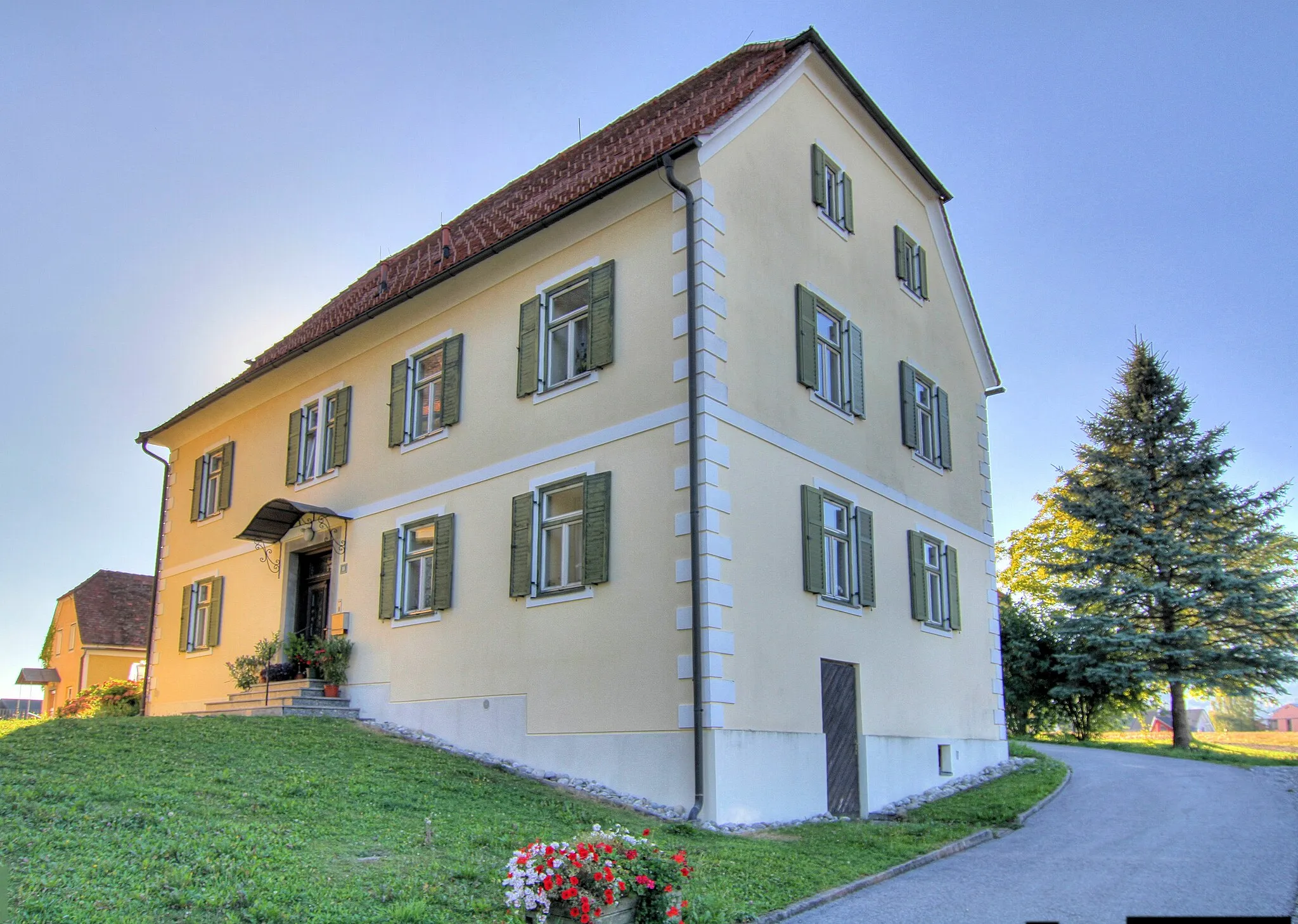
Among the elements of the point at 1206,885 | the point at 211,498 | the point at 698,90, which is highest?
the point at 698,90

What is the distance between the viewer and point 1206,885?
338 inches

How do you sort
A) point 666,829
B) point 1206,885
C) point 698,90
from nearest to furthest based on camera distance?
point 1206,885 < point 666,829 < point 698,90

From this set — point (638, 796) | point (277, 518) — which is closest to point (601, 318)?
point (638, 796)

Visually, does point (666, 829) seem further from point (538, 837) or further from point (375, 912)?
point (375, 912)

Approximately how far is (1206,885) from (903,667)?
655 cm

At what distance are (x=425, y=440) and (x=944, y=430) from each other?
26.9 feet

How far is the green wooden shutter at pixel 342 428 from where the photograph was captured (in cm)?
1756

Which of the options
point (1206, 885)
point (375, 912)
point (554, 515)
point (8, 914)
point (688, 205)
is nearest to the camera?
point (8, 914)

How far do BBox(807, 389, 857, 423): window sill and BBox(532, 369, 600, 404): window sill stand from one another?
2750mm

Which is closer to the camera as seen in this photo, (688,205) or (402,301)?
(688,205)

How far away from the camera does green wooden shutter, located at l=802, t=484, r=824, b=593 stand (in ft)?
42.8

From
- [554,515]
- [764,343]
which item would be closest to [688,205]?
[764,343]

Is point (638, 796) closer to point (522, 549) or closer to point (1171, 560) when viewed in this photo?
point (522, 549)

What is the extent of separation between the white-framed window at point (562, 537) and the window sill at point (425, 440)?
260cm
